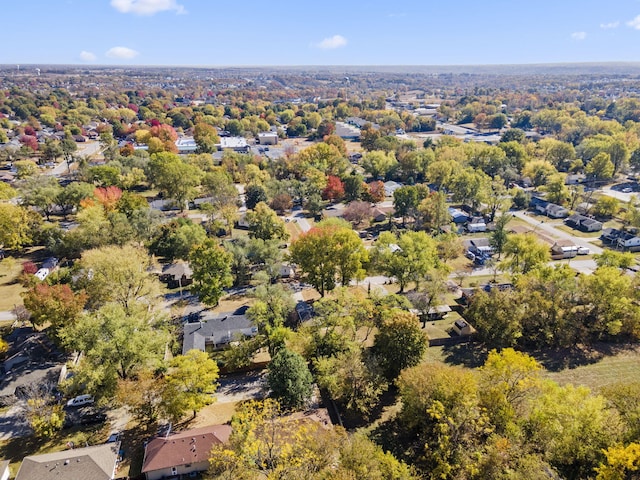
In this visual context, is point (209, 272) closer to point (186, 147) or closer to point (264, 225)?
point (264, 225)

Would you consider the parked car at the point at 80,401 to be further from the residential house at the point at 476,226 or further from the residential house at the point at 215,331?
the residential house at the point at 476,226

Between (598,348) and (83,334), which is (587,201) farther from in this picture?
(83,334)

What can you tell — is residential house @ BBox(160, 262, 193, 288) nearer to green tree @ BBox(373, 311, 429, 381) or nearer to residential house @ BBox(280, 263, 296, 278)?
residential house @ BBox(280, 263, 296, 278)

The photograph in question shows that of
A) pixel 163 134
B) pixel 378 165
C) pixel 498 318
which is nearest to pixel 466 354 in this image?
pixel 498 318

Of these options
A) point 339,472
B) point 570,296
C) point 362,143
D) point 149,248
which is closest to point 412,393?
point 339,472

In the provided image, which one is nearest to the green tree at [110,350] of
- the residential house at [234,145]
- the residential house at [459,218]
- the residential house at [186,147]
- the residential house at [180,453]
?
the residential house at [180,453]

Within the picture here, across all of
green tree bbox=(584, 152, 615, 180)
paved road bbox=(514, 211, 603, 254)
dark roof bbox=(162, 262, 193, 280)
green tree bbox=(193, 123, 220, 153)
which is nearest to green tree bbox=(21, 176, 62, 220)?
dark roof bbox=(162, 262, 193, 280)
